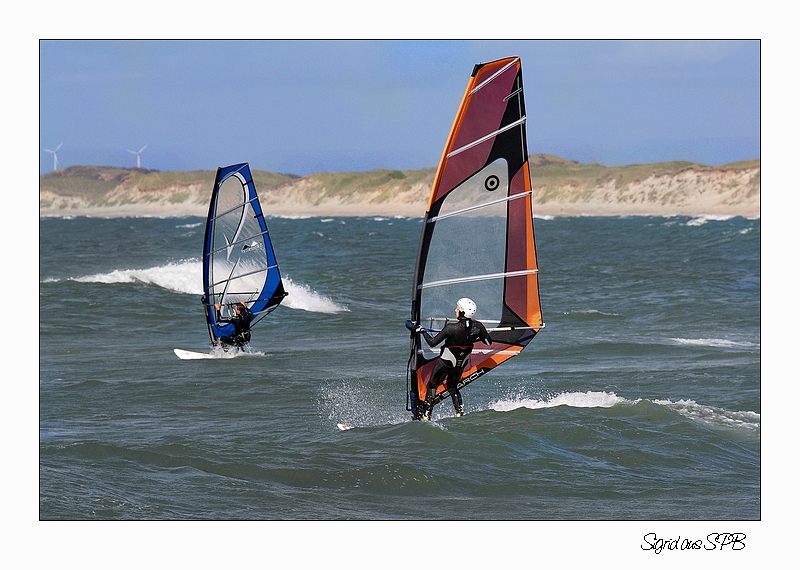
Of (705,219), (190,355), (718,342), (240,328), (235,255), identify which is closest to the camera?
(190,355)

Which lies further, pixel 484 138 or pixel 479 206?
pixel 479 206

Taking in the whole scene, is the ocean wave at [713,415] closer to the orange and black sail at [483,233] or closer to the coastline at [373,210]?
the orange and black sail at [483,233]

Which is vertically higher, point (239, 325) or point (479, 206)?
point (479, 206)

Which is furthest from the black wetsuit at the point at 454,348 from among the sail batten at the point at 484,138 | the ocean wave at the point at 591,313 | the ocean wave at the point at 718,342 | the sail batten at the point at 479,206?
the ocean wave at the point at 591,313

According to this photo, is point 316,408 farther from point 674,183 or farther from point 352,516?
point 674,183

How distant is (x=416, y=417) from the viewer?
6977 mm

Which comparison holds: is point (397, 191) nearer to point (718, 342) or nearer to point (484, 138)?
point (718, 342)

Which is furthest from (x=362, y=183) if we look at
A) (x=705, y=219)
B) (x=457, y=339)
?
(x=457, y=339)

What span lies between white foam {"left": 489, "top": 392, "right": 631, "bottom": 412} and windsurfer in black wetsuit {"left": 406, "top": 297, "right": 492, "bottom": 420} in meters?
1.28

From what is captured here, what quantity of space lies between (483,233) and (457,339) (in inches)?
28.2

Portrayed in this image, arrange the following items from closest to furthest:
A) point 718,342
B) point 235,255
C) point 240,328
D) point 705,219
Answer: point 240,328
point 235,255
point 718,342
point 705,219

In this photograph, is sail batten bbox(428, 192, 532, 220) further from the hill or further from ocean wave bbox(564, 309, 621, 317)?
the hill

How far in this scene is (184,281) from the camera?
18.3 m

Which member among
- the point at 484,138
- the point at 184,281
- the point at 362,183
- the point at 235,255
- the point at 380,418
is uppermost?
the point at 362,183
